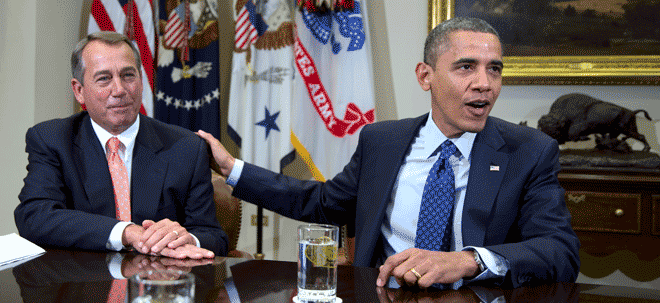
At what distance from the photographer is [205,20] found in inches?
162

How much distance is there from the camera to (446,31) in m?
1.73

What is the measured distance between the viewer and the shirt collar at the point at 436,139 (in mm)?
1763

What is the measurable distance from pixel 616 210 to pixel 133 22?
3483mm

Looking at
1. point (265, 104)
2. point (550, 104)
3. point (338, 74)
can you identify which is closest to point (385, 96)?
point (338, 74)

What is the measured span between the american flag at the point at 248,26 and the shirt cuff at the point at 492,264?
120 inches

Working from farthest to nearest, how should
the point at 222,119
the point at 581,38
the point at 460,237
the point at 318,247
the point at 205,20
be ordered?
1. the point at 222,119
2. the point at 205,20
3. the point at 581,38
4. the point at 460,237
5. the point at 318,247

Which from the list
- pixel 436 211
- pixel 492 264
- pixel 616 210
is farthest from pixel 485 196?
pixel 616 210

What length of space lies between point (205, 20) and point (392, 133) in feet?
8.68

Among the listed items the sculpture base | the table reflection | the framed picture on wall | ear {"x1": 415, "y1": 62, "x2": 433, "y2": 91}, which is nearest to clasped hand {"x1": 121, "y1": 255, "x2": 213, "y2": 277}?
the table reflection

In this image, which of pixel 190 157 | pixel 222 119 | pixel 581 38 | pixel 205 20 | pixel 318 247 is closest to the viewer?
pixel 318 247

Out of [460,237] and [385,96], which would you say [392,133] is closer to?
[460,237]

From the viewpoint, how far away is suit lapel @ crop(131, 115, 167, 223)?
1.81 meters

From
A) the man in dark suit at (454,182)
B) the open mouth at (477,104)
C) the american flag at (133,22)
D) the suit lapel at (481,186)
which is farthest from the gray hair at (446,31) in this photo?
the american flag at (133,22)

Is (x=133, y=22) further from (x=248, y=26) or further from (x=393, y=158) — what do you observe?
(x=393, y=158)
